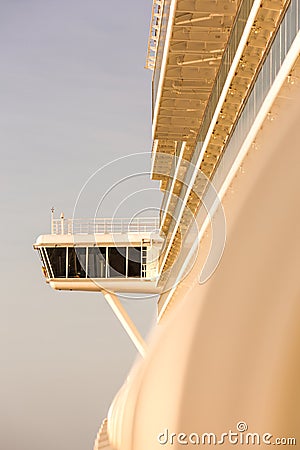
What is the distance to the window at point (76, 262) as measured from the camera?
95.6 feet

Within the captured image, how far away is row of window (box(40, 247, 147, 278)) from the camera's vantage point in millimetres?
29047

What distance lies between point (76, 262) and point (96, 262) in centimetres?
57

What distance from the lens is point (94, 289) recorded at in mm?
30406

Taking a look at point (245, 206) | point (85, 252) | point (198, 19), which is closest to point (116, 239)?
point (85, 252)

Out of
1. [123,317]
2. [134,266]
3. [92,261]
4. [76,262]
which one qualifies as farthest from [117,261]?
[123,317]

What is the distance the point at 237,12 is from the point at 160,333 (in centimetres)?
326

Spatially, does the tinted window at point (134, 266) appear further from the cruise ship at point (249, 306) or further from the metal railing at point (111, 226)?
the cruise ship at point (249, 306)

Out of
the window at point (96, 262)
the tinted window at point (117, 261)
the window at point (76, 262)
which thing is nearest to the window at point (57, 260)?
the window at point (76, 262)

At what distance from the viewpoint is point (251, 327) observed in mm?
5562

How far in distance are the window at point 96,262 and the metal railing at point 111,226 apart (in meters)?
0.51

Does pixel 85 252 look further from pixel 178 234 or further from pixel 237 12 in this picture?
pixel 237 12

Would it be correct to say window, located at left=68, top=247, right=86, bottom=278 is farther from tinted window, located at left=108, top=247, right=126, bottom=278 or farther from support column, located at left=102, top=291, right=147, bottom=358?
support column, located at left=102, top=291, right=147, bottom=358

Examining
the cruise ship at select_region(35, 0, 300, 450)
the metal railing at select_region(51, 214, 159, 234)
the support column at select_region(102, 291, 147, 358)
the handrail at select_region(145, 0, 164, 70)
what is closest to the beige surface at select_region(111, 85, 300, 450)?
the cruise ship at select_region(35, 0, 300, 450)

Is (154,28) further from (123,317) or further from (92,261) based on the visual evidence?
(123,317)
